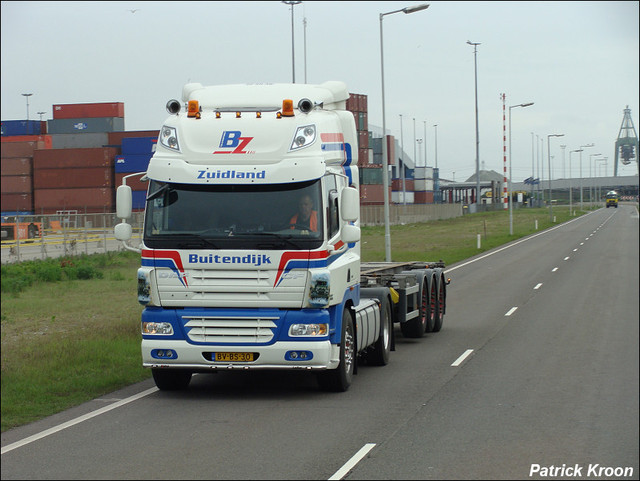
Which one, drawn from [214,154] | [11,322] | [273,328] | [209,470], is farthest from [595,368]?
[11,322]

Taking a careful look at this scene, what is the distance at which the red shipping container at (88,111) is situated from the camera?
71062 millimetres

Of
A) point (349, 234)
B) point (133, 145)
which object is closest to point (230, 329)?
point (349, 234)

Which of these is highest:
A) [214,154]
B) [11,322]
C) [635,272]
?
[214,154]

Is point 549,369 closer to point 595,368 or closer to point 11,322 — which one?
point 595,368

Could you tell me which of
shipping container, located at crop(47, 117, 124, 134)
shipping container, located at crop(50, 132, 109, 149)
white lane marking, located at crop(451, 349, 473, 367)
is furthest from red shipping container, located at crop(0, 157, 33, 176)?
white lane marking, located at crop(451, 349, 473, 367)

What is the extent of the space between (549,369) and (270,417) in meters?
4.83

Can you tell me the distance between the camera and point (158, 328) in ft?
37.2

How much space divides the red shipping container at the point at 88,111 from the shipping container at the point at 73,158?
569cm

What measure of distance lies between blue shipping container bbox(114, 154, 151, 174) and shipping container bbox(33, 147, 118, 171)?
24.4 inches

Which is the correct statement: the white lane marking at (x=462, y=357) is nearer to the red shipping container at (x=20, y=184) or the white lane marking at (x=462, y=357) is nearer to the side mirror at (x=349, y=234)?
the side mirror at (x=349, y=234)

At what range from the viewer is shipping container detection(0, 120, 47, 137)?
71562mm

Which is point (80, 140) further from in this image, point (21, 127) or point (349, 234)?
point (349, 234)

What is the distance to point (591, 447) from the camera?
8180 millimetres

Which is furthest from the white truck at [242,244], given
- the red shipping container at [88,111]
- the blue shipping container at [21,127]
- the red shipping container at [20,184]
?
the blue shipping container at [21,127]
